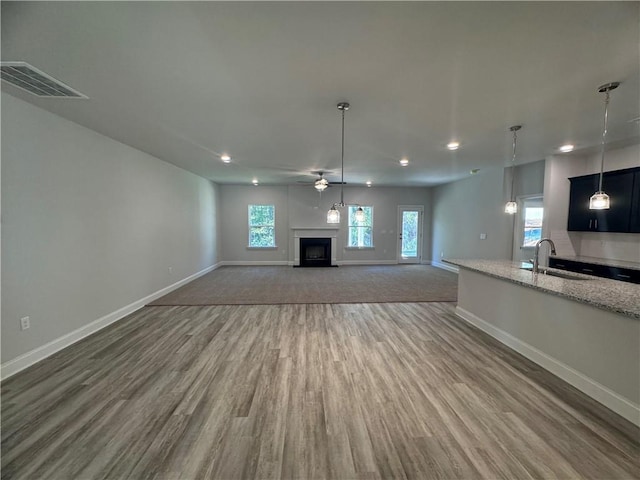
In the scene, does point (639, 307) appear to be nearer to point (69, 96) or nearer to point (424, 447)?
point (424, 447)

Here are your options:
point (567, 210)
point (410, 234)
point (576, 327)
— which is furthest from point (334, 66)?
point (410, 234)

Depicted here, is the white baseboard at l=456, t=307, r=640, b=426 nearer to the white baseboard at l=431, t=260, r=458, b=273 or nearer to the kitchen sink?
the kitchen sink

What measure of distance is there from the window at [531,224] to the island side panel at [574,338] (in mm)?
3050

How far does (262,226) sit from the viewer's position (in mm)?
8891

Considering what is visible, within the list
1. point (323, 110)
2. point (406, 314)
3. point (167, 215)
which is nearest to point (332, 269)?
point (406, 314)

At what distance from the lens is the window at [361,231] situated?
9.17m

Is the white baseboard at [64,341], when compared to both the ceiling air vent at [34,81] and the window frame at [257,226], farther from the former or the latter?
the window frame at [257,226]

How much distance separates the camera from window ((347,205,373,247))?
917 cm

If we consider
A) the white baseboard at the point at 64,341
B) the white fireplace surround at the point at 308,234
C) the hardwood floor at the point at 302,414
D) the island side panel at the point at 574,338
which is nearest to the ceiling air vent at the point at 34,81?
the white baseboard at the point at 64,341

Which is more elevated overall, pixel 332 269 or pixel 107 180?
pixel 107 180

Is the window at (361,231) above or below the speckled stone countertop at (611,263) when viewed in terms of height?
above

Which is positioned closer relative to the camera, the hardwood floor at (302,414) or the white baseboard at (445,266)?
the hardwood floor at (302,414)

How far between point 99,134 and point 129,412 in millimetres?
3505

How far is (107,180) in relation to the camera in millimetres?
3750
